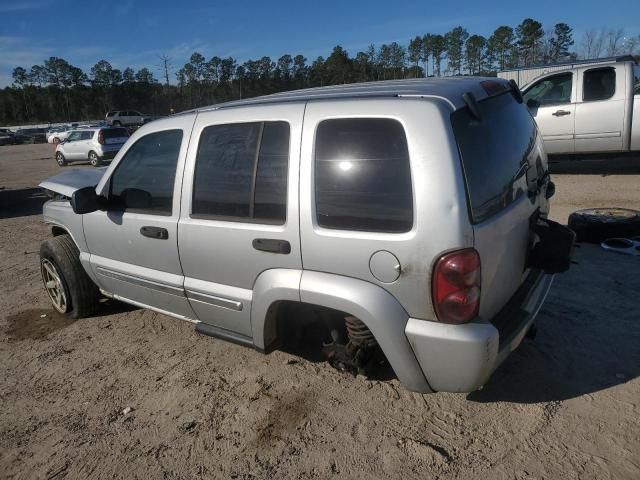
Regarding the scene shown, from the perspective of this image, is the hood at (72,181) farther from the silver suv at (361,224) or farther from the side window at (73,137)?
the side window at (73,137)

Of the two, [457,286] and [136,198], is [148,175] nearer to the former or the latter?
[136,198]

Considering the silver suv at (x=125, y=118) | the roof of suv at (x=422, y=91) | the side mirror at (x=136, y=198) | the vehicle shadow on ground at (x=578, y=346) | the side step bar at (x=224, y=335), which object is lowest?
the vehicle shadow on ground at (x=578, y=346)

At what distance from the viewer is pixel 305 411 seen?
296 centimetres

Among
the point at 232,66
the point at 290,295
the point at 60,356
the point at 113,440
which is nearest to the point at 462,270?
the point at 290,295

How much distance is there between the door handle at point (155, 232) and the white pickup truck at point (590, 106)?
320 inches

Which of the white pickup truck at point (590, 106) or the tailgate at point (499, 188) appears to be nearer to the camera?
the tailgate at point (499, 188)

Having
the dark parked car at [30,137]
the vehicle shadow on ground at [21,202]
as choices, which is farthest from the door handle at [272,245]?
the dark parked car at [30,137]

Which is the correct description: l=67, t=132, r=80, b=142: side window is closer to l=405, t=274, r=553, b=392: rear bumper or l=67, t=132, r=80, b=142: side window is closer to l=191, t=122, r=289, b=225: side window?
l=191, t=122, r=289, b=225: side window

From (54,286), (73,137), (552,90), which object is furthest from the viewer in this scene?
(73,137)

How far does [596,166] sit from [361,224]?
10.3 metres

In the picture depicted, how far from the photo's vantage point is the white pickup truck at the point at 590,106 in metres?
8.64

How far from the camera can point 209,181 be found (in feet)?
10.2

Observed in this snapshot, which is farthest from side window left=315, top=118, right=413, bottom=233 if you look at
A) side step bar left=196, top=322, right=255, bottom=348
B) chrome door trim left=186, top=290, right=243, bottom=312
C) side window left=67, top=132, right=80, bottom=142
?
side window left=67, top=132, right=80, bottom=142

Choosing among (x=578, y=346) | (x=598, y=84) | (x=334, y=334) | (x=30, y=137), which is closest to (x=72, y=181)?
(x=334, y=334)
